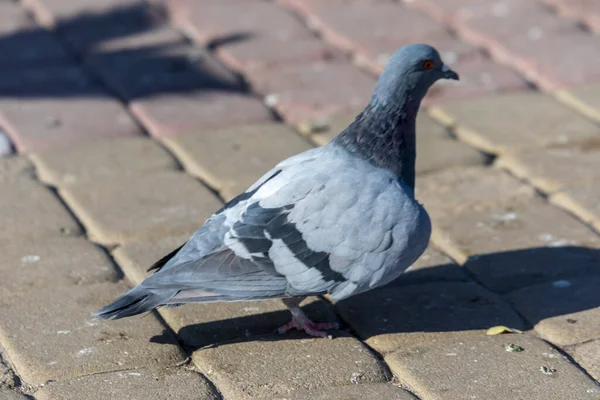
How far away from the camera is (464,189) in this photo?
191 inches

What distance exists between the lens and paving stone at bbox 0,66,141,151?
5328 mm

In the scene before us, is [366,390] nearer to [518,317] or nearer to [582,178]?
[518,317]

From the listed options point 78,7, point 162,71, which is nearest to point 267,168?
point 162,71

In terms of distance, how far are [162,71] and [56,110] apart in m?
0.82

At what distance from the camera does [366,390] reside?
3336mm

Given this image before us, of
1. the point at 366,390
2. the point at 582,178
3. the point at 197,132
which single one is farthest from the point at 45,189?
the point at 582,178

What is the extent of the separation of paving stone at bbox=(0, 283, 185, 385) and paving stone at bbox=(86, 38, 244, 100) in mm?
2164

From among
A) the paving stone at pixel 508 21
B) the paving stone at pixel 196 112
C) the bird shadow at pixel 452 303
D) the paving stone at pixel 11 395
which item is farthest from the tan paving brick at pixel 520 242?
the paving stone at pixel 508 21

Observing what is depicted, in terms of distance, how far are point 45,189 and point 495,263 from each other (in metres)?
2.22

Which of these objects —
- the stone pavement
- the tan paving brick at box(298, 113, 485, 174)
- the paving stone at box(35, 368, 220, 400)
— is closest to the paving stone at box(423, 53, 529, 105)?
the stone pavement

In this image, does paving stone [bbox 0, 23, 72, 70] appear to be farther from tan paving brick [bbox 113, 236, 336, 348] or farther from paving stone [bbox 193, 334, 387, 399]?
paving stone [bbox 193, 334, 387, 399]

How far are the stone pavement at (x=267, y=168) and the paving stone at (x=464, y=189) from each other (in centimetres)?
1

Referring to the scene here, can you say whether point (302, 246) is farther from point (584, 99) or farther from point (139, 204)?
point (584, 99)

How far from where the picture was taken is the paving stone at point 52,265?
13.1ft
